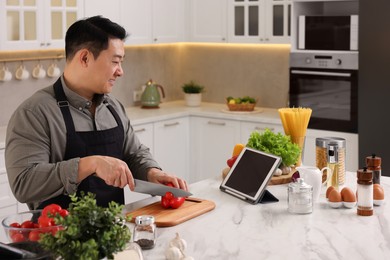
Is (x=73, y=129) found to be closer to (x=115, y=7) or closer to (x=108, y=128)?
(x=108, y=128)

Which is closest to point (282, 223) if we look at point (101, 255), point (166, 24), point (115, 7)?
point (101, 255)

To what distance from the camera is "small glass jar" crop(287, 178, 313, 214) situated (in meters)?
2.96

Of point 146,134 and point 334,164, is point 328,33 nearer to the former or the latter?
point 146,134

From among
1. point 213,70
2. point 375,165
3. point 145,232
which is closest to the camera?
point 145,232

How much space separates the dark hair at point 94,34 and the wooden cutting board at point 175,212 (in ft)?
2.34

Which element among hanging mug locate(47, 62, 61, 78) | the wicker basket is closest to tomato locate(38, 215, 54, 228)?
hanging mug locate(47, 62, 61, 78)

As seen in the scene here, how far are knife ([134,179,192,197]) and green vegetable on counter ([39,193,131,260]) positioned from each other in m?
1.03

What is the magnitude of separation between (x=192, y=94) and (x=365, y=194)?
12.0 ft

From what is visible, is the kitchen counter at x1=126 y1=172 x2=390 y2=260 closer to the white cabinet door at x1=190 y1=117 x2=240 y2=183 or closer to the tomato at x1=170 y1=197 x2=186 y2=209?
the tomato at x1=170 y1=197 x2=186 y2=209

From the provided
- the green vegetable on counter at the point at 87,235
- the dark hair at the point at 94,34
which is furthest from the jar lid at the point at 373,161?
the green vegetable on counter at the point at 87,235

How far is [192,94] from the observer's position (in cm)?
647

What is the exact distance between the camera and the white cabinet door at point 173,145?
19.6 feet

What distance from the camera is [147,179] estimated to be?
129 inches

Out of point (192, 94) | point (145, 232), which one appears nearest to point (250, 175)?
point (145, 232)
